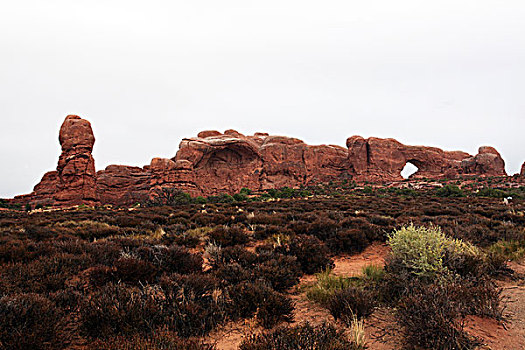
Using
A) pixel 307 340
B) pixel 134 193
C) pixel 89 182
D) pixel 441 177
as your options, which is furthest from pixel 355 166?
pixel 307 340

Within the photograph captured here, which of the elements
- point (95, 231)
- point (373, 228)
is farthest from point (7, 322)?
point (373, 228)

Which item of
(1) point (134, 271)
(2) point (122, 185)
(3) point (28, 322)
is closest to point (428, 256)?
(1) point (134, 271)

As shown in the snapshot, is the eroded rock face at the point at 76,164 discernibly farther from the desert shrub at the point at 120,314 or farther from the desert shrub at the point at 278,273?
the desert shrub at the point at 120,314

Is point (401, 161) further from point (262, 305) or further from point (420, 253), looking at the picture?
point (262, 305)

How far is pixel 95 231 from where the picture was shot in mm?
8445

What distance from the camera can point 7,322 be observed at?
2473mm

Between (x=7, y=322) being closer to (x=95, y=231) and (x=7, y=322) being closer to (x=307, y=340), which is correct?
(x=307, y=340)

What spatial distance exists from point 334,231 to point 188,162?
35646mm

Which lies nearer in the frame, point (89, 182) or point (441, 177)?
point (89, 182)

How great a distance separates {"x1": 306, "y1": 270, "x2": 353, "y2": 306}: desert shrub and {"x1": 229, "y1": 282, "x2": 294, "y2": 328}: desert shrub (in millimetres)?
537

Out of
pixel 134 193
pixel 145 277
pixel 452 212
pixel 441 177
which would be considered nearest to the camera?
pixel 145 277

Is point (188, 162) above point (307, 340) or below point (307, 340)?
above

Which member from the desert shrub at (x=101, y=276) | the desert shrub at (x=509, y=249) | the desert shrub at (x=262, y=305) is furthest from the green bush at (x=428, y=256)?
the desert shrub at (x=101, y=276)

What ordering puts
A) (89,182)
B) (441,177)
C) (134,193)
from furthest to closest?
(441,177) → (134,193) → (89,182)
